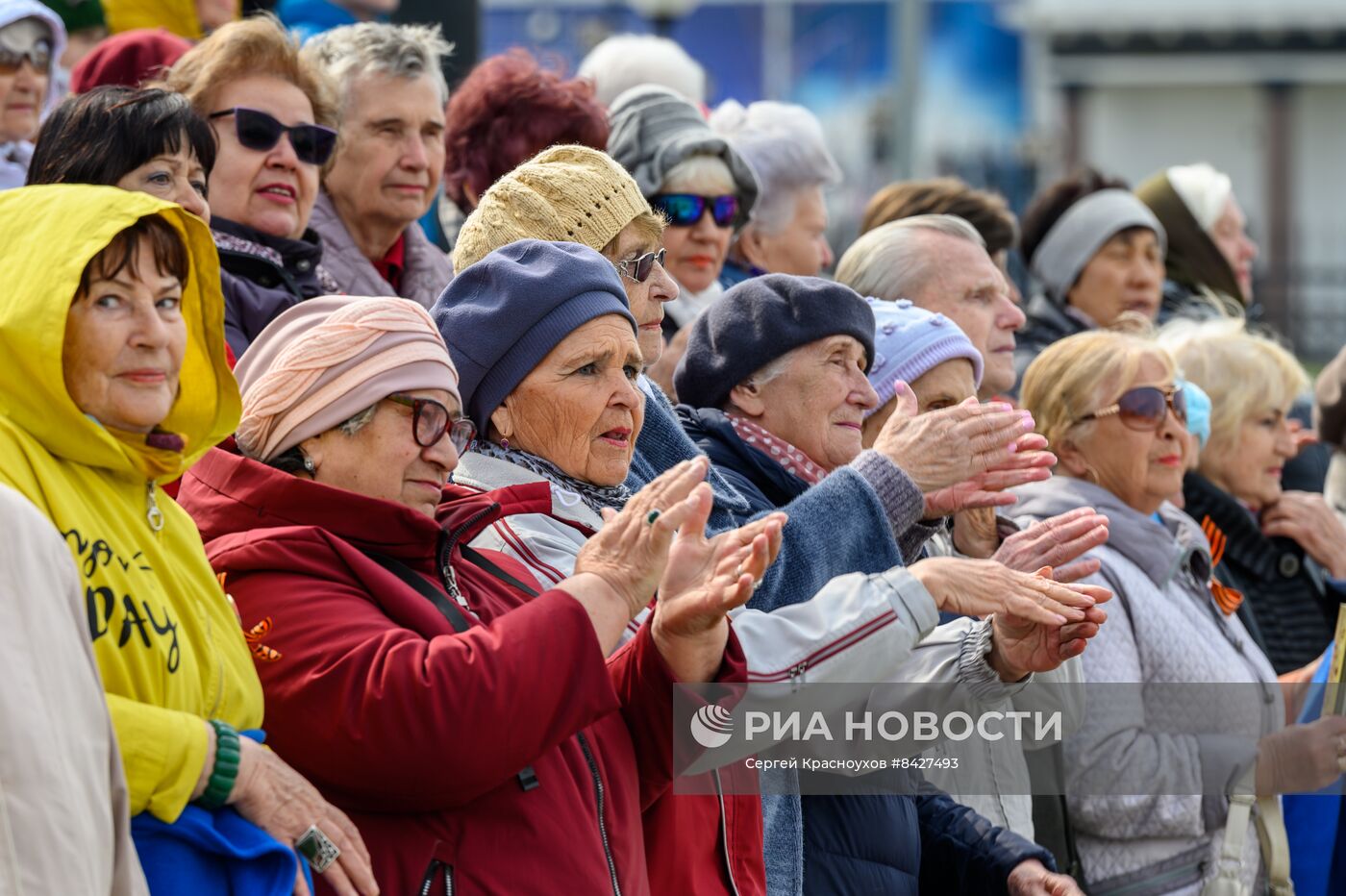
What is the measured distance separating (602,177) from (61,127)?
1.12 meters

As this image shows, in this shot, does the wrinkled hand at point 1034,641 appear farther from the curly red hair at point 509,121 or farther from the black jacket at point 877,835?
the curly red hair at point 509,121

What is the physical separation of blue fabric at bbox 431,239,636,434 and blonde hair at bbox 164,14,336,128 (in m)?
1.41

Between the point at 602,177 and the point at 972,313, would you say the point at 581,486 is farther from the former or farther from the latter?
the point at 972,313

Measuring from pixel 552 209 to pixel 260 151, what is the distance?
39.4 inches

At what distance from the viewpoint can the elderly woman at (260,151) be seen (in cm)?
466

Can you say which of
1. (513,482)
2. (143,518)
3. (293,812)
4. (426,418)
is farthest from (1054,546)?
(143,518)

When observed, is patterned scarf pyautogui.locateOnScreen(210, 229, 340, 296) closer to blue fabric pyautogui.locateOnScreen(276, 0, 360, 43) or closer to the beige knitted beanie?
the beige knitted beanie

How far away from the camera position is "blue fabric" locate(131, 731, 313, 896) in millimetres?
2658

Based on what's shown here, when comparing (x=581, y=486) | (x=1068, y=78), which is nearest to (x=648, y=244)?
(x=581, y=486)

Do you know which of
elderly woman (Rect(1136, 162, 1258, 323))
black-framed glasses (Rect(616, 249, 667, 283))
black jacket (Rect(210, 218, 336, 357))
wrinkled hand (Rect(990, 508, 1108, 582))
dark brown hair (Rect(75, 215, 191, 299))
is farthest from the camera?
elderly woman (Rect(1136, 162, 1258, 323))

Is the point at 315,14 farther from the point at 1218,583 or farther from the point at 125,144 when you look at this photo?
the point at 1218,583

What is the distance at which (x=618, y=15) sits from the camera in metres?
33.7

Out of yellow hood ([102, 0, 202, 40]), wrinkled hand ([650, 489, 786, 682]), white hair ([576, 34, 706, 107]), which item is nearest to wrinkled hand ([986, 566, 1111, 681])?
wrinkled hand ([650, 489, 786, 682])

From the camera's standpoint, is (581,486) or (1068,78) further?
(1068,78)
